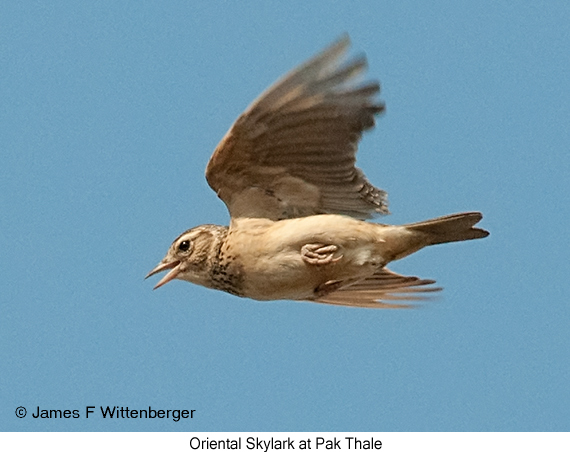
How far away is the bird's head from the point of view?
30.7 feet

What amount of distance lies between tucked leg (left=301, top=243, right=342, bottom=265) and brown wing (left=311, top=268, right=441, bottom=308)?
110 cm

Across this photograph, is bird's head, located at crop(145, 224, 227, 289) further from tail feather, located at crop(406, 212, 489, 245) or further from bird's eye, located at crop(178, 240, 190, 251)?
tail feather, located at crop(406, 212, 489, 245)

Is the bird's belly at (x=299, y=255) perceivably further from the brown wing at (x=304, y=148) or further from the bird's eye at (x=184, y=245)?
the bird's eye at (x=184, y=245)

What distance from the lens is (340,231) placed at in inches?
356

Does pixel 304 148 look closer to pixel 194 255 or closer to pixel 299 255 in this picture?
pixel 299 255

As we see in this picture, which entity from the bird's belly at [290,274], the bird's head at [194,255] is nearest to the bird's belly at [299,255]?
the bird's belly at [290,274]

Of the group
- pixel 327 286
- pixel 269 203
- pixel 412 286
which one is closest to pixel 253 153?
pixel 269 203

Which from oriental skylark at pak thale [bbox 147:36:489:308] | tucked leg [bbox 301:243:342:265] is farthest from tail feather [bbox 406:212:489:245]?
tucked leg [bbox 301:243:342:265]

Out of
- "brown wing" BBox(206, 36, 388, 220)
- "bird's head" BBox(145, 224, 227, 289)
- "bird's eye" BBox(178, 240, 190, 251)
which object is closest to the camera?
"brown wing" BBox(206, 36, 388, 220)

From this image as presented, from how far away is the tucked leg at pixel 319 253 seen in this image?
353 inches

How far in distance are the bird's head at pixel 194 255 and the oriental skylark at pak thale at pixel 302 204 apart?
0.01 m

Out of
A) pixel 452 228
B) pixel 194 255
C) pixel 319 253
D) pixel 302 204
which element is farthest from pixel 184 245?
pixel 452 228

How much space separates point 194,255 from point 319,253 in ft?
3.39
